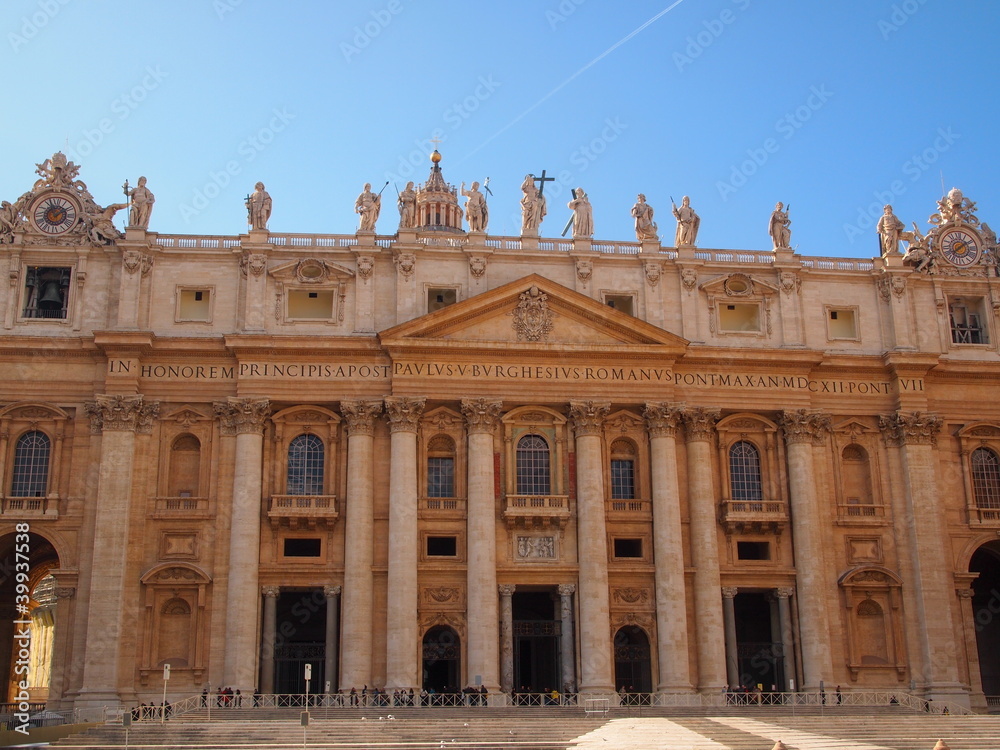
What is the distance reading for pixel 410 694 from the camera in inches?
1683

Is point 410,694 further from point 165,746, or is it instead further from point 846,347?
point 846,347

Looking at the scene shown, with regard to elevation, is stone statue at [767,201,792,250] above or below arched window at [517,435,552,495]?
above

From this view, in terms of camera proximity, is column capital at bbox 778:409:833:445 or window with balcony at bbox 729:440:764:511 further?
window with balcony at bbox 729:440:764:511

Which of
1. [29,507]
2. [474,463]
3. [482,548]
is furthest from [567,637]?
[29,507]

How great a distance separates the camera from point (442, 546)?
153ft

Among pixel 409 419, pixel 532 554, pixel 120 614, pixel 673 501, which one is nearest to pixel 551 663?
pixel 532 554

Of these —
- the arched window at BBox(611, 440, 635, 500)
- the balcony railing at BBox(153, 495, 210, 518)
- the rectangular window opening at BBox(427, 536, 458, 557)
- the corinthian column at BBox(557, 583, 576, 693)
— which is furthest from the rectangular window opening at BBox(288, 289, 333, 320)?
the corinthian column at BBox(557, 583, 576, 693)

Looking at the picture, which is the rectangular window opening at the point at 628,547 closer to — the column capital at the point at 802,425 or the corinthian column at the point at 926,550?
the column capital at the point at 802,425

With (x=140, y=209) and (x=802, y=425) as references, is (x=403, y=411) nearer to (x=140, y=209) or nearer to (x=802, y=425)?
(x=140, y=209)

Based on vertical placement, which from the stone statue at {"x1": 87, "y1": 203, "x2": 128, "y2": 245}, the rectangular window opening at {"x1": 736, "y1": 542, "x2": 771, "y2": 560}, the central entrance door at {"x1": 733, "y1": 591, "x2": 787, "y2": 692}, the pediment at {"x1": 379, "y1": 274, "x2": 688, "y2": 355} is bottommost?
the central entrance door at {"x1": 733, "y1": 591, "x2": 787, "y2": 692}

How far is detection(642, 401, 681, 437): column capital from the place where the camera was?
47438mm

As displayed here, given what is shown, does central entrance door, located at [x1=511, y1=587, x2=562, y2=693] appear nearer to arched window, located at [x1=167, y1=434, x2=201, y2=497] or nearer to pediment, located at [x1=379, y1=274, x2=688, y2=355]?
pediment, located at [x1=379, y1=274, x2=688, y2=355]

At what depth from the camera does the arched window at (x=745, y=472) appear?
48.7m

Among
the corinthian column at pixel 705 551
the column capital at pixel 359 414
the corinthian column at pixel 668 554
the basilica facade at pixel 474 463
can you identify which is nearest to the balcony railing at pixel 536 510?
the basilica facade at pixel 474 463
